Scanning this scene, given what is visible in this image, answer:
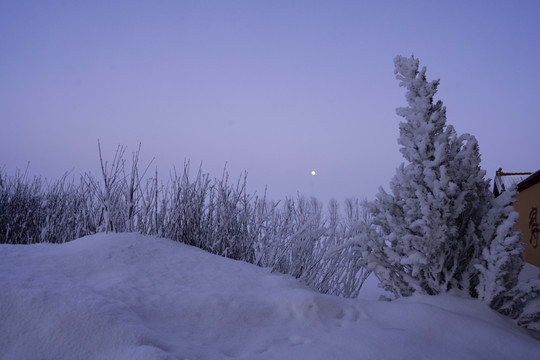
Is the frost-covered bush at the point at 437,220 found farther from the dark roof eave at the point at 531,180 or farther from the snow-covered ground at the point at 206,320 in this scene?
the dark roof eave at the point at 531,180

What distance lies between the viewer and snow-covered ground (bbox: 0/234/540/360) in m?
1.43

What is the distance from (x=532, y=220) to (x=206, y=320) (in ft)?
39.1

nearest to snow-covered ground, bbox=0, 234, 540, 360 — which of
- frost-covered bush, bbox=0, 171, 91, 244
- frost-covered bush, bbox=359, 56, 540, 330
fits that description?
frost-covered bush, bbox=359, 56, 540, 330

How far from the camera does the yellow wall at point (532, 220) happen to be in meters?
10.3

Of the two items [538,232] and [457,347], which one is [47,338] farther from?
[538,232]

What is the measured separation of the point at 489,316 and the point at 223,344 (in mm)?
1585

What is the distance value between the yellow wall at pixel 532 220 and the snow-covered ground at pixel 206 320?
10.2m

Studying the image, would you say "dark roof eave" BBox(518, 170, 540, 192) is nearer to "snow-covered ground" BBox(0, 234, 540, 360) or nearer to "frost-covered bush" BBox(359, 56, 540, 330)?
"frost-covered bush" BBox(359, 56, 540, 330)

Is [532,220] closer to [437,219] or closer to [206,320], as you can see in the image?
[437,219]

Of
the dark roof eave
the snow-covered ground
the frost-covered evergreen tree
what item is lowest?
the snow-covered ground

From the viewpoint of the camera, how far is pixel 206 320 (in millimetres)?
1769

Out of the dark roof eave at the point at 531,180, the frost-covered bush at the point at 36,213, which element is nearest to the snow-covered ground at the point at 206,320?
the frost-covered bush at the point at 36,213

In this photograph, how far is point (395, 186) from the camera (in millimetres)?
2660

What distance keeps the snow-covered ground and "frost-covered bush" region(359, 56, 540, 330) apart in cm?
18
